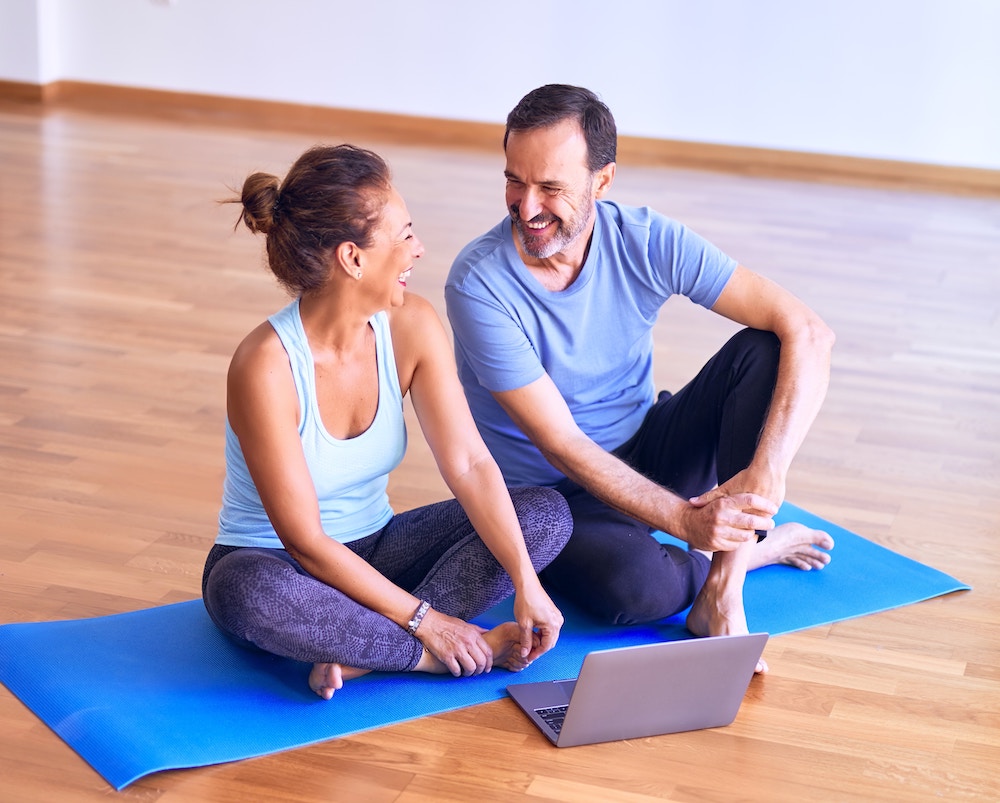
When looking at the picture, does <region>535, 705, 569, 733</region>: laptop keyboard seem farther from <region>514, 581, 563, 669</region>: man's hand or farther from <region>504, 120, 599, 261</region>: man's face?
<region>504, 120, 599, 261</region>: man's face

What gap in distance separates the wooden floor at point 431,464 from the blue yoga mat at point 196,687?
0.03 m

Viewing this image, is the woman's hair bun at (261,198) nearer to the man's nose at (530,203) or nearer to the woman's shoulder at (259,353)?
the woman's shoulder at (259,353)

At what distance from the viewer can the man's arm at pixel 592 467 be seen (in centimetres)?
197

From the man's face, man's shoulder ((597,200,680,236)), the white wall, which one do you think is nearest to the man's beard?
the man's face

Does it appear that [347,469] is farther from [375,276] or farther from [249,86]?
[249,86]

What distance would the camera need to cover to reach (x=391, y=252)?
177 cm

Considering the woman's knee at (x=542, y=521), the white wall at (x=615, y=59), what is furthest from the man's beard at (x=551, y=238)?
the white wall at (x=615, y=59)

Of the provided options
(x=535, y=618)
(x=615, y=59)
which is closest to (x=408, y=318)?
(x=535, y=618)

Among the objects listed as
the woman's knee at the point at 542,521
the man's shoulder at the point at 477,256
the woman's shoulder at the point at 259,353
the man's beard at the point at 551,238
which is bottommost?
the woman's knee at the point at 542,521

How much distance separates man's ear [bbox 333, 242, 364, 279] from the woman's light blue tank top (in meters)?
0.11

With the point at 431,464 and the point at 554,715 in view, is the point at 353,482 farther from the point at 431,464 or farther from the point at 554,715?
the point at 431,464

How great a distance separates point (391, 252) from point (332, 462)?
1.04 ft

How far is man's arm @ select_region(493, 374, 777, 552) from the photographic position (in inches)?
77.5

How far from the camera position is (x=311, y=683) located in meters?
1.82
